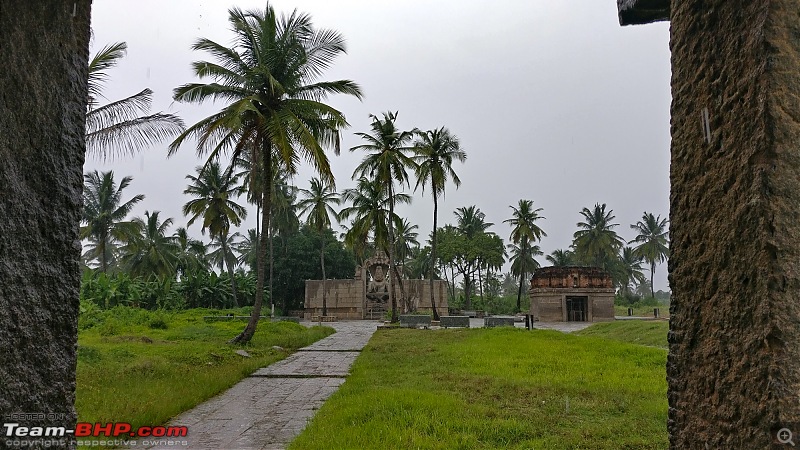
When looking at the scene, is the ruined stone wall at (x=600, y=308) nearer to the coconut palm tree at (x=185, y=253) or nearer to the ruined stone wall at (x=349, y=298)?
the ruined stone wall at (x=349, y=298)

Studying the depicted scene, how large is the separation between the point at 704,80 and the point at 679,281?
2.71 ft

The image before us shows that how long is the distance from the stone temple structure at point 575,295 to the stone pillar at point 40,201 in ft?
105

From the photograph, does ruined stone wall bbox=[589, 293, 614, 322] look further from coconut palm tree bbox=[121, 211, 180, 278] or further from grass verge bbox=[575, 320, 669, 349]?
coconut palm tree bbox=[121, 211, 180, 278]

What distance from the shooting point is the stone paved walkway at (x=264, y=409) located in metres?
4.91

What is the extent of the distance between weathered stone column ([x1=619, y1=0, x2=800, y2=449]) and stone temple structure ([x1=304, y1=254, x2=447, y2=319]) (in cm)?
3319

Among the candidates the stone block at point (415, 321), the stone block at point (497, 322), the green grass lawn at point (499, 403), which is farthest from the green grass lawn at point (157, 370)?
the stone block at point (497, 322)

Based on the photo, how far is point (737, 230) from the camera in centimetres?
187

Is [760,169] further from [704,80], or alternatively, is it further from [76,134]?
[76,134]

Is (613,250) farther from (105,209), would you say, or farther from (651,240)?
(105,209)

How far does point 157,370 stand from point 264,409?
2825 mm

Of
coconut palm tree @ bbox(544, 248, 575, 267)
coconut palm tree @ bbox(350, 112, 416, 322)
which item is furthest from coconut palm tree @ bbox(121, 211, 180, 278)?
coconut palm tree @ bbox(544, 248, 575, 267)

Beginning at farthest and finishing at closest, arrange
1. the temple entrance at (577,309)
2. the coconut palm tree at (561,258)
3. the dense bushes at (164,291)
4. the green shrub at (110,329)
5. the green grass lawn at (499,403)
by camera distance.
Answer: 1. the coconut palm tree at (561,258)
2. the temple entrance at (577,309)
3. the dense bushes at (164,291)
4. the green shrub at (110,329)
5. the green grass lawn at (499,403)

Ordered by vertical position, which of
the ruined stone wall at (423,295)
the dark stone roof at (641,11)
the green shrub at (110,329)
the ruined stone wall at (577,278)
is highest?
the dark stone roof at (641,11)

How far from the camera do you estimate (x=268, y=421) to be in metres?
5.68
